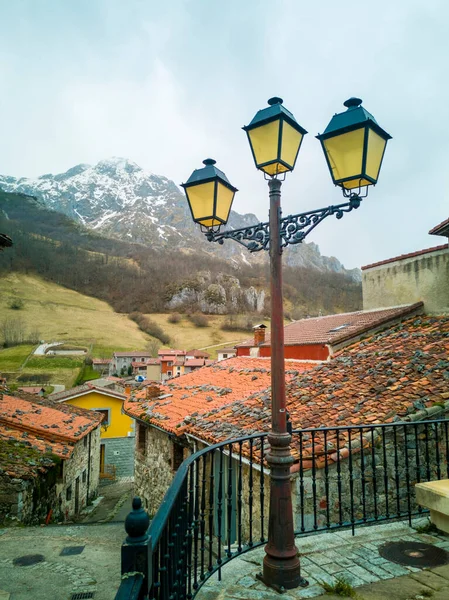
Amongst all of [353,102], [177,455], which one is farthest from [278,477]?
[177,455]

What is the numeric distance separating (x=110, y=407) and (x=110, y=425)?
1250 millimetres

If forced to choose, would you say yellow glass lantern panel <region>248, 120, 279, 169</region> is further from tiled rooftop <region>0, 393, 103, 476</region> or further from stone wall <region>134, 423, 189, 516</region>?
tiled rooftop <region>0, 393, 103, 476</region>

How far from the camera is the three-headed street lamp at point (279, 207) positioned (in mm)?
3141

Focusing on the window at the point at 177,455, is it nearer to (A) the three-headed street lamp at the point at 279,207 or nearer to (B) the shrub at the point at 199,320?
(A) the three-headed street lamp at the point at 279,207

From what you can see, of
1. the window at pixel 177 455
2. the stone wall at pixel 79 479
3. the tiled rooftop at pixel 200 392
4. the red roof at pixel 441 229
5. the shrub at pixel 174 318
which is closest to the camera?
the window at pixel 177 455

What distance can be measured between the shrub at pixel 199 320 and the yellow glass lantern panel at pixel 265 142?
89154 millimetres

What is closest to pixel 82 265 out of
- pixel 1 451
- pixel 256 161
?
pixel 1 451

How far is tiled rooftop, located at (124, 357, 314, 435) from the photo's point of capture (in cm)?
1115

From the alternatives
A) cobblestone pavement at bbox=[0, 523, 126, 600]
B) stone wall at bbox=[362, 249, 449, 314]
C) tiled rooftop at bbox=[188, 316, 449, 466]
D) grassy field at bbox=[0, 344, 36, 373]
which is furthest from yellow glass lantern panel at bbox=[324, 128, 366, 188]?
grassy field at bbox=[0, 344, 36, 373]

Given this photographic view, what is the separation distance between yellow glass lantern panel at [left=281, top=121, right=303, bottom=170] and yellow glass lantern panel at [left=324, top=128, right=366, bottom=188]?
308 mm

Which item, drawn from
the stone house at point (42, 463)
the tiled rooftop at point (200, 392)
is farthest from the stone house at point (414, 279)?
the stone house at point (42, 463)

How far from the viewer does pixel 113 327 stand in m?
83.6

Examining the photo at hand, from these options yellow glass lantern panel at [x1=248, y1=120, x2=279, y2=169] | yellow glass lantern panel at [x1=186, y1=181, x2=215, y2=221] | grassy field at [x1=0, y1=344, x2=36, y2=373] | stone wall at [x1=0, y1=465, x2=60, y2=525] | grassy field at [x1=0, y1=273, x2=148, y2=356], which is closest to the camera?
yellow glass lantern panel at [x1=248, y1=120, x2=279, y2=169]

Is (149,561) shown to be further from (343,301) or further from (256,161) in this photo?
(343,301)
